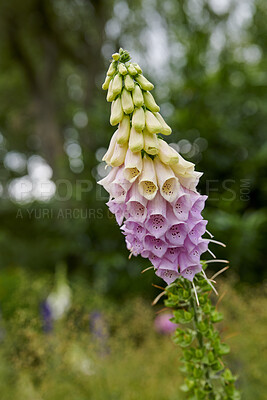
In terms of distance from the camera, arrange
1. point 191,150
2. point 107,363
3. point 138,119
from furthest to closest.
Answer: point 191,150, point 107,363, point 138,119

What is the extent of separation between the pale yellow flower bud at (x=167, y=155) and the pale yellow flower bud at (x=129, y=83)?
0.18m

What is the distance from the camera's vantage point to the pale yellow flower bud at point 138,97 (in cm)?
108

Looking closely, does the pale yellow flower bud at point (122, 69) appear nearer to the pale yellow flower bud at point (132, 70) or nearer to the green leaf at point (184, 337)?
the pale yellow flower bud at point (132, 70)

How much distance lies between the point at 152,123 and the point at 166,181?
0.18 metres

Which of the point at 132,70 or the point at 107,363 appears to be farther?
the point at 107,363

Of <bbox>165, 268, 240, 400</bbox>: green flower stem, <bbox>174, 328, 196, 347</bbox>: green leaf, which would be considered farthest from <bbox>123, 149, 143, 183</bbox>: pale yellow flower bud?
<bbox>174, 328, 196, 347</bbox>: green leaf

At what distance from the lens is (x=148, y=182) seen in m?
1.11

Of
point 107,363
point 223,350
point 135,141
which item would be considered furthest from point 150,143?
point 107,363

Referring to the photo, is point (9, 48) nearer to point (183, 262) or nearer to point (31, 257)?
point (31, 257)

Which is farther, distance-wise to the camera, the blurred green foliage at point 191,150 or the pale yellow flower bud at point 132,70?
the blurred green foliage at point 191,150

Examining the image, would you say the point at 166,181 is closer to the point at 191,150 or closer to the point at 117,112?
the point at 117,112

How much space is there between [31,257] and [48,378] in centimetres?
409

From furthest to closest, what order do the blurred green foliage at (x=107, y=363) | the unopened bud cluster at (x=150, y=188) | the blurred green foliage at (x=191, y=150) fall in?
1. the blurred green foliage at (x=191, y=150)
2. the blurred green foliage at (x=107, y=363)
3. the unopened bud cluster at (x=150, y=188)

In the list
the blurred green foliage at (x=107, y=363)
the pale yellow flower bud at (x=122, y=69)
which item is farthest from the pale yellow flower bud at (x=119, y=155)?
the blurred green foliage at (x=107, y=363)
